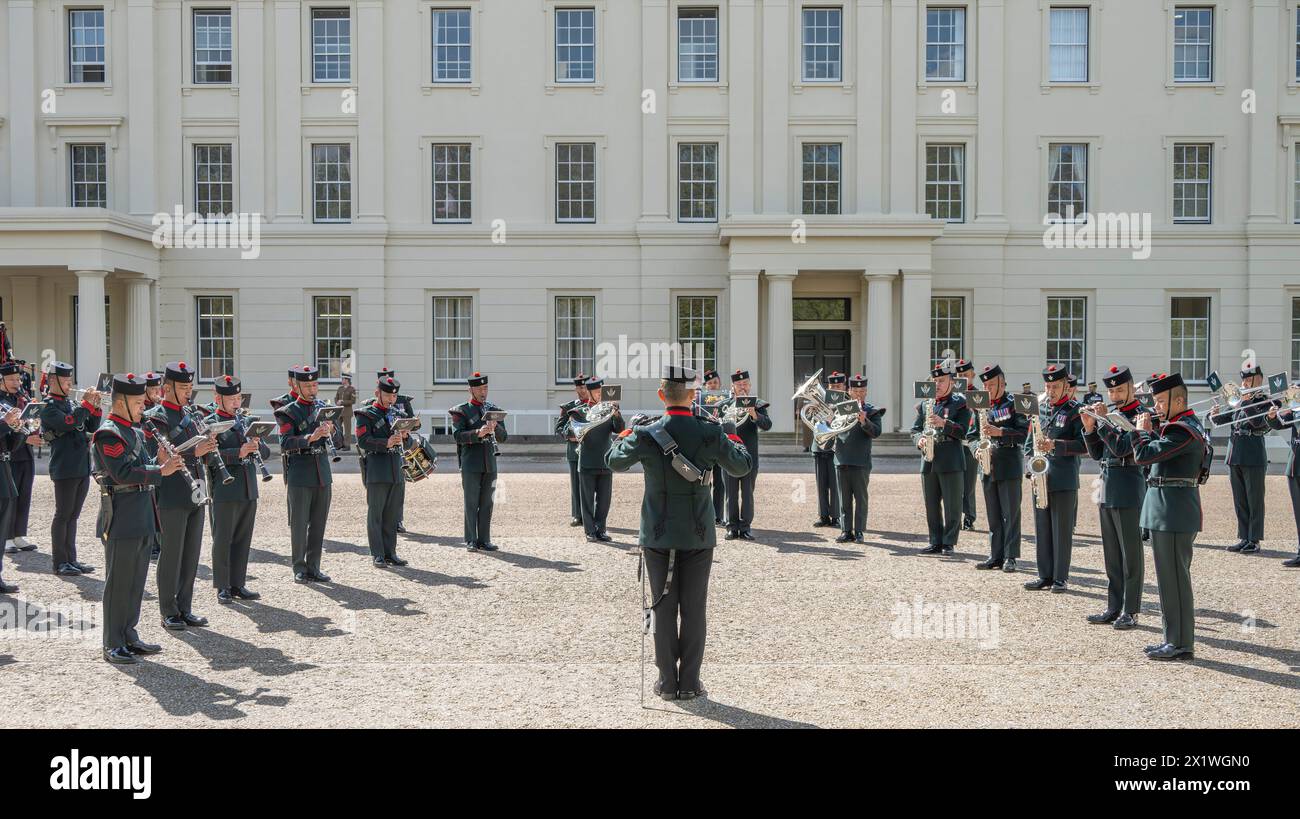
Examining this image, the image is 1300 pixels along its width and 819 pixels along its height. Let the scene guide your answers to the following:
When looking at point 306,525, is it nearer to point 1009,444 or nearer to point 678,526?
point 678,526

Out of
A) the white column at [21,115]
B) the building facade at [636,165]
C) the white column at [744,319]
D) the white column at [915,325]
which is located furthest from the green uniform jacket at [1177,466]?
the white column at [21,115]

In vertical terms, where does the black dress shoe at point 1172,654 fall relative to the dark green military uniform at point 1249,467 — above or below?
below

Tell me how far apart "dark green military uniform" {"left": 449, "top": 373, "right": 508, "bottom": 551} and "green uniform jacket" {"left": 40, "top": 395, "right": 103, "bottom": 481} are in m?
4.18

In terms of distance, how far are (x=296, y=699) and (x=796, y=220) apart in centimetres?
2310

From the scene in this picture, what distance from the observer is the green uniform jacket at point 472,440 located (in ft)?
45.7

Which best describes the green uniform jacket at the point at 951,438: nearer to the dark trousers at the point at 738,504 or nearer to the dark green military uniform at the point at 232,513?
the dark trousers at the point at 738,504

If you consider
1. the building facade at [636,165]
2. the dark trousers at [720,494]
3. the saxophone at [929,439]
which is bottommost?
the dark trousers at [720,494]

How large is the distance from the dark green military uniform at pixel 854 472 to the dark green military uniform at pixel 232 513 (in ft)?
24.1

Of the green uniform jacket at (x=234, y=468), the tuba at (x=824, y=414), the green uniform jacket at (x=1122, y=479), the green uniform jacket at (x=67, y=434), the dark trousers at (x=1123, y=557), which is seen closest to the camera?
the dark trousers at (x=1123, y=557)

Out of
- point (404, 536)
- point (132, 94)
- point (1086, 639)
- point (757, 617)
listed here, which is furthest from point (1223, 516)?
point (132, 94)

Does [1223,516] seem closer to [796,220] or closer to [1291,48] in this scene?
[796,220]

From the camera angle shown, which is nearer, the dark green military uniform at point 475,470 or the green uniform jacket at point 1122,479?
the green uniform jacket at point 1122,479

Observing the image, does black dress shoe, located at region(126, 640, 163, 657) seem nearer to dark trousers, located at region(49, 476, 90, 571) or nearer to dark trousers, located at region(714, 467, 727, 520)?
dark trousers, located at region(49, 476, 90, 571)

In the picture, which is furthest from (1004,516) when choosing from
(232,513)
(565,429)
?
(232,513)
